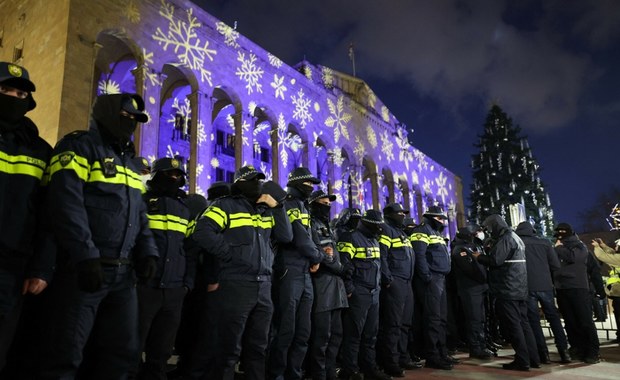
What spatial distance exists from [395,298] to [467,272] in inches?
95.4

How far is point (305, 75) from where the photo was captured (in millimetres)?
22516

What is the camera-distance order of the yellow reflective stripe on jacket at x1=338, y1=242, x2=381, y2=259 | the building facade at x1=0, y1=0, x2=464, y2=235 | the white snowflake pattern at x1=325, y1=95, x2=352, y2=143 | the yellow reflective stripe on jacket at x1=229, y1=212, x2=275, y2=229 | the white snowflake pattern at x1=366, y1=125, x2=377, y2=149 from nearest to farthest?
1. the yellow reflective stripe on jacket at x1=229, y1=212, x2=275, y2=229
2. the yellow reflective stripe on jacket at x1=338, y1=242, x2=381, y2=259
3. the building facade at x1=0, y1=0, x2=464, y2=235
4. the white snowflake pattern at x1=325, y1=95, x2=352, y2=143
5. the white snowflake pattern at x1=366, y1=125, x2=377, y2=149

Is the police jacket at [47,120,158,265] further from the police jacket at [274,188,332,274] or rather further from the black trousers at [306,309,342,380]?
the black trousers at [306,309,342,380]

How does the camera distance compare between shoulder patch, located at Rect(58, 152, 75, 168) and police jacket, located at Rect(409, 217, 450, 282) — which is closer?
shoulder patch, located at Rect(58, 152, 75, 168)

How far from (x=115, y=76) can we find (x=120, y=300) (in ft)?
52.1

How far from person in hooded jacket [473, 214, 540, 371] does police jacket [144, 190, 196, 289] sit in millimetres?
4880

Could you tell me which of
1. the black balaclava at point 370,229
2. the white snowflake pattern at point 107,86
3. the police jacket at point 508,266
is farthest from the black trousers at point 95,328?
the white snowflake pattern at point 107,86

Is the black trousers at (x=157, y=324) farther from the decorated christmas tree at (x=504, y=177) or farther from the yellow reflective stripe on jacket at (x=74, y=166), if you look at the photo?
the decorated christmas tree at (x=504, y=177)

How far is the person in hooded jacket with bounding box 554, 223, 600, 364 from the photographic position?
7.25 metres

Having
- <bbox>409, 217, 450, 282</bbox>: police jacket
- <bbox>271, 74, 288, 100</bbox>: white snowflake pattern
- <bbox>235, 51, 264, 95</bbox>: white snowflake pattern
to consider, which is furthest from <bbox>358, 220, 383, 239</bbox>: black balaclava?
<bbox>271, 74, 288, 100</bbox>: white snowflake pattern

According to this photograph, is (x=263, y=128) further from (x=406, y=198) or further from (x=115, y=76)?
(x=406, y=198)

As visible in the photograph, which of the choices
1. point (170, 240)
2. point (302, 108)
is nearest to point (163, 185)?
point (170, 240)

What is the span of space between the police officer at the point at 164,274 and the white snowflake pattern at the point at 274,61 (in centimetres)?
1562

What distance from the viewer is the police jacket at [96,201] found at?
105 inches
